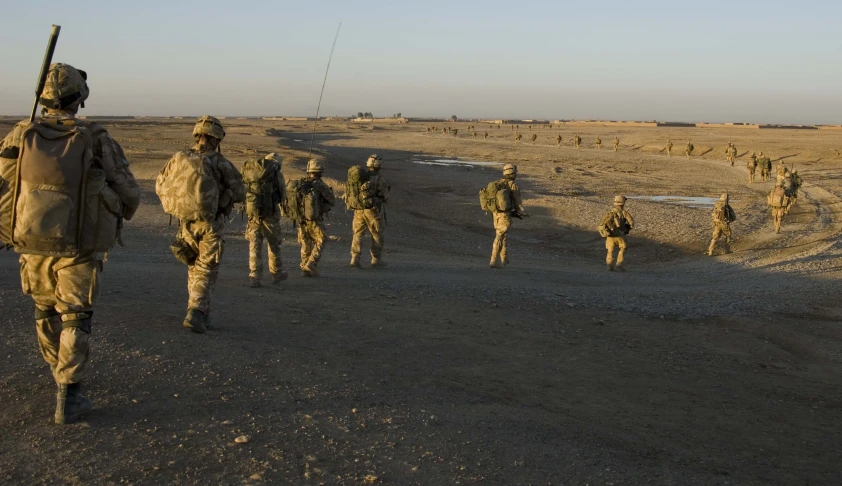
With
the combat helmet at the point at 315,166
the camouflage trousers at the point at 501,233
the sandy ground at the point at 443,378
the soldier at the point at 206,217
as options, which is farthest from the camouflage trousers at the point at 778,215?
the soldier at the point at 206,217

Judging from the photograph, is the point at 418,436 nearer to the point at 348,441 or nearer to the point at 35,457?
the point at 348,441

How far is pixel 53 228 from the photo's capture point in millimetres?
4148

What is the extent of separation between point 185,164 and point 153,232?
923cm

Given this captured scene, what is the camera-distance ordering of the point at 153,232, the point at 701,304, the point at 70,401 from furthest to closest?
the point at 153,232 < the point at 701,304 < the point at 70,401

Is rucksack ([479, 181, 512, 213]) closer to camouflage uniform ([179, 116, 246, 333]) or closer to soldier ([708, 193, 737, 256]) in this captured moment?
soldier ([708, 193, 737, 256])

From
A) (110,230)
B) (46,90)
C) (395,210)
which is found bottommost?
(395,210)

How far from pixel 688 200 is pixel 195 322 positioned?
24931mm

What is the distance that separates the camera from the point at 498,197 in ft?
43.8

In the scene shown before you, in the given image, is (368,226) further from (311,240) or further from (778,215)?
(778,215)

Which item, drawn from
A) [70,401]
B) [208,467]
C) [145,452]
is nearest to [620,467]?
[208,467]

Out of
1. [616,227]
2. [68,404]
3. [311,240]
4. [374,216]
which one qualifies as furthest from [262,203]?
[616,227]

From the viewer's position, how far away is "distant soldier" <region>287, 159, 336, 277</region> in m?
10.8

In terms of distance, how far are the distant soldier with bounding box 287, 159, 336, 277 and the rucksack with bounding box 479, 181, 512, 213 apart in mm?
3414

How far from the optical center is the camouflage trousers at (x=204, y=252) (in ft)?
21.9
